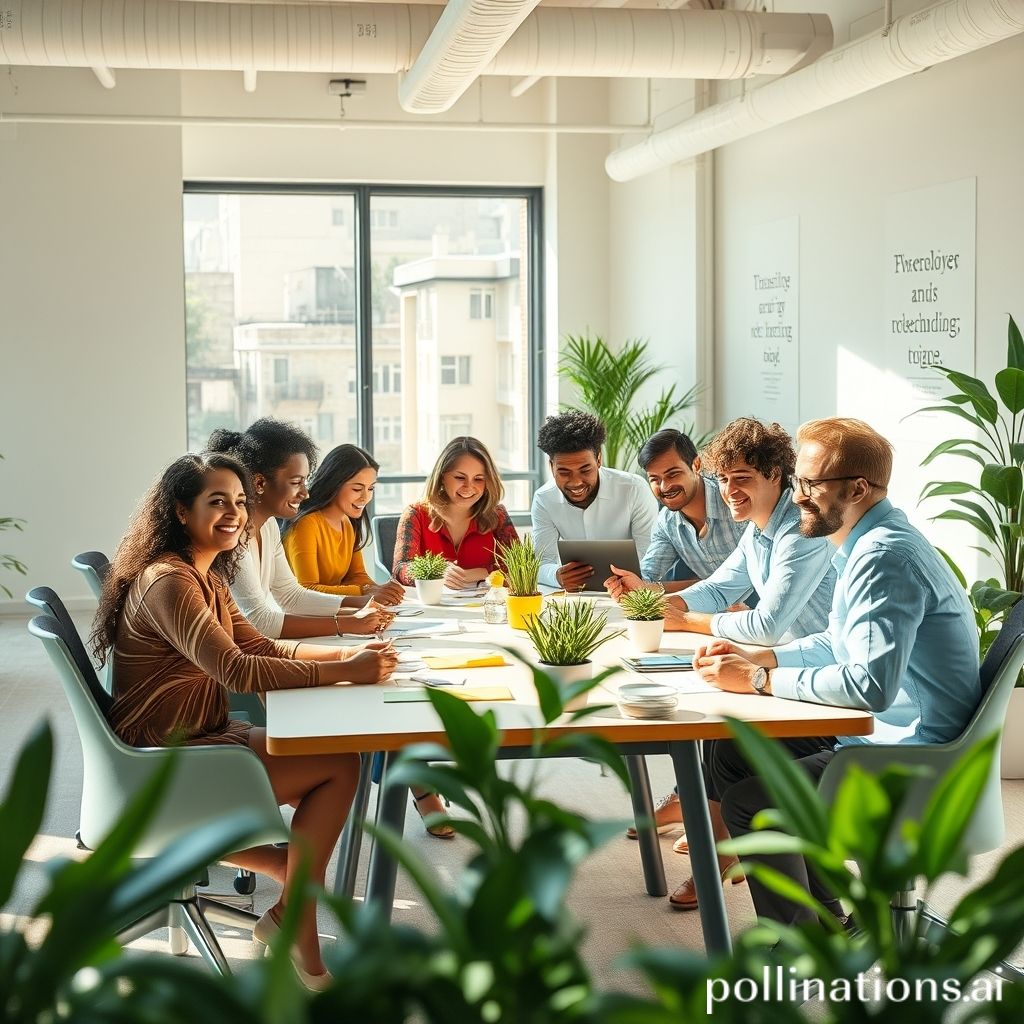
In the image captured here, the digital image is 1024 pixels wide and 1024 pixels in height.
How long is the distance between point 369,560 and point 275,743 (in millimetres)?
6922

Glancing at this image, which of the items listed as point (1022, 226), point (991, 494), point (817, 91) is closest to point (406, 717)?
point (991, 494)

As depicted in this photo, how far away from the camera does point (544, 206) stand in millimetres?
9477

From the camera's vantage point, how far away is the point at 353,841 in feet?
10.5

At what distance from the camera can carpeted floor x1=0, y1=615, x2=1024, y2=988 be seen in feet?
10.9

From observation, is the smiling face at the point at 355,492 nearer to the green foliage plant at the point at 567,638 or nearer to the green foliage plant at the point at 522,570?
the green foliage plant at the point at 522,570

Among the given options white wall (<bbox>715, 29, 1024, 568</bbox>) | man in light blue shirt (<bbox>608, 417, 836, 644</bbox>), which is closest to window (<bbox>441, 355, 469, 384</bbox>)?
white wall (<bbox>715, 29, 1024, 568</bbox>)

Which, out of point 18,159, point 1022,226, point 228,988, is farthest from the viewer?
point 18,159

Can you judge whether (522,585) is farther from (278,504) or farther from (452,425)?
(452,425)

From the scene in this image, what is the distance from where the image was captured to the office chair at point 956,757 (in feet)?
8.45

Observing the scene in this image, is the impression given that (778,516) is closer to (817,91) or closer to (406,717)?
(406,717)

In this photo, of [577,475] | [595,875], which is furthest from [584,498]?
[595,875]

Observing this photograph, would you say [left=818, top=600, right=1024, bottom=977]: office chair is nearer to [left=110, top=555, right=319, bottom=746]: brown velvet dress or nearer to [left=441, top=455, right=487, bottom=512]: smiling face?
[left=110, top=555, right=319, bottom=746]: brown velvet dress

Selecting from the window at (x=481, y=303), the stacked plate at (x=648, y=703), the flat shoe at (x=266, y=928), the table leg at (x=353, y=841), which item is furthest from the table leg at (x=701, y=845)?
the window at (x=481, y=303)

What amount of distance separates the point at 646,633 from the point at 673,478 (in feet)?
4.64
